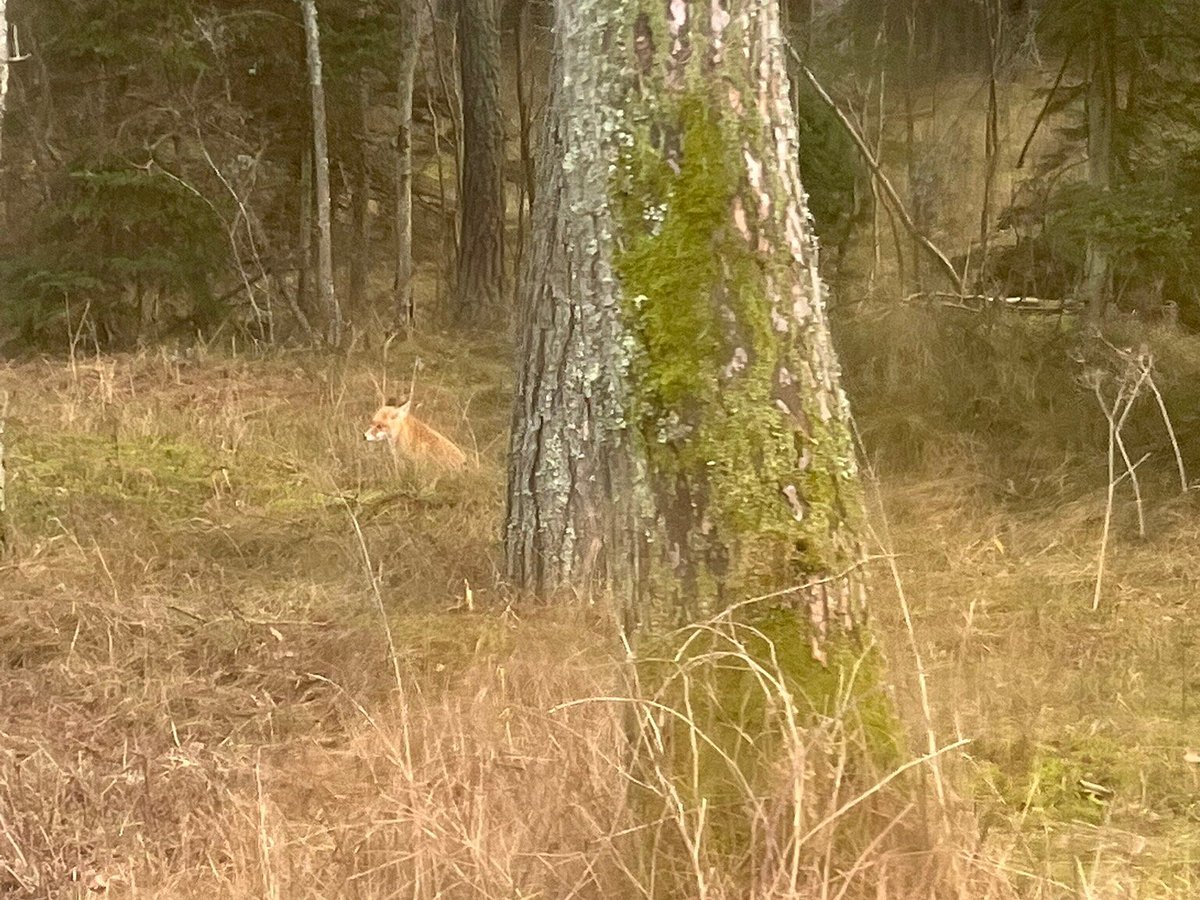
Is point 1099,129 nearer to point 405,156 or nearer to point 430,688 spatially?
point 430,688

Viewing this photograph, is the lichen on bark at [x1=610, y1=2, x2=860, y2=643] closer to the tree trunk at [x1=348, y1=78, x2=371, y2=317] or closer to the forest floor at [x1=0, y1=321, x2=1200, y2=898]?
the forest floor at [x1=0, y1=321, x2=1200, y2=898]

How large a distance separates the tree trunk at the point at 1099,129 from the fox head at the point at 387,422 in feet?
13.6

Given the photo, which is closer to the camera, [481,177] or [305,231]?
[481,177]

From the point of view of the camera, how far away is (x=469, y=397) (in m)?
9.29

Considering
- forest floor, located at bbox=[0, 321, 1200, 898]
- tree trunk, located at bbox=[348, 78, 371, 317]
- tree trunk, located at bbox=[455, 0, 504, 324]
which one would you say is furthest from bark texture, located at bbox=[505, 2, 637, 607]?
tree trunk, located at bbox=[348, 78, 371, 317]

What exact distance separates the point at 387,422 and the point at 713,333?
5003mm

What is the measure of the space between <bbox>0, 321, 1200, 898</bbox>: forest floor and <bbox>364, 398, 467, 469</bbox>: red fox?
0.44ft

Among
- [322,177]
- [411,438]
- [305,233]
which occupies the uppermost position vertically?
[322,177]

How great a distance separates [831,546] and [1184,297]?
523 centimetres

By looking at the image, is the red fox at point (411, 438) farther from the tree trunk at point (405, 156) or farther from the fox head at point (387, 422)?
the tree trunk at point (405, 156)

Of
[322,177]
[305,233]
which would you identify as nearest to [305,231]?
[305,233]

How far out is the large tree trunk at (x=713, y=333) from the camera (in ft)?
8.57

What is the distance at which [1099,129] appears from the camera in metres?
7.77

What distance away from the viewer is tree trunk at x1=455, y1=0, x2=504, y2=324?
12461mm
